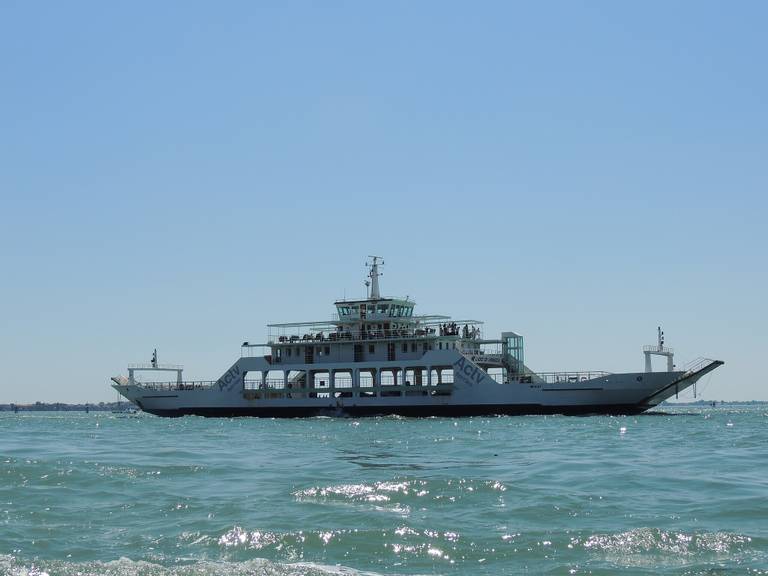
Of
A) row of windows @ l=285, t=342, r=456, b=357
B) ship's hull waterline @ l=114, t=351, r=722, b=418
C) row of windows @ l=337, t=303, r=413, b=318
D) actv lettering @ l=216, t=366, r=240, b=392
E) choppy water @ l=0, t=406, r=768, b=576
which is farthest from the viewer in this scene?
actv lettering @ l=216, t=366, r=240, b=392

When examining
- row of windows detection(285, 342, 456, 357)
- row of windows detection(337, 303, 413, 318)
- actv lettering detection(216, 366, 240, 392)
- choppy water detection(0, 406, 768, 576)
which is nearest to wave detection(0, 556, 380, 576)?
choppy water detection(0, 406, 768, 576)

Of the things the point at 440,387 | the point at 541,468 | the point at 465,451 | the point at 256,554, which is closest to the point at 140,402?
the point at 440,387

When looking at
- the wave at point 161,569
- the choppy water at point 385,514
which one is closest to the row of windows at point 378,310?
the choppy water at point 385,514

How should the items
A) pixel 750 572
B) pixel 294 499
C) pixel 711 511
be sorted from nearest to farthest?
pixel 750 572 < pixel 711 511 < pixel 294 499

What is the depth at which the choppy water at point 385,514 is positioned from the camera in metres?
10.8

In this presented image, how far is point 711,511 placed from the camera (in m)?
13.5

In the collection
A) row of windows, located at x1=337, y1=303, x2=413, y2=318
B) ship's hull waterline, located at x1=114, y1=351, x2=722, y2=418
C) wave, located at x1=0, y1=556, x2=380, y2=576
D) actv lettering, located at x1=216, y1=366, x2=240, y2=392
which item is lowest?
wave, located at x1=0, y1=556, x2=380, y2=576

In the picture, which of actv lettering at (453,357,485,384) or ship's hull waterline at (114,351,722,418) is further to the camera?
actv lettering at (453,357,485,384)

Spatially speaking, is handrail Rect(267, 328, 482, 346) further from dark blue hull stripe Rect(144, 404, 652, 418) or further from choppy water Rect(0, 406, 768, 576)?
choppy water Rect(0, 406, 768, 576)

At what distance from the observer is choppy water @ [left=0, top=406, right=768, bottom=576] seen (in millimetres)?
10789

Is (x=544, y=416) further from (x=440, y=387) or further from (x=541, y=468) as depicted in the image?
(x=541, y=468)

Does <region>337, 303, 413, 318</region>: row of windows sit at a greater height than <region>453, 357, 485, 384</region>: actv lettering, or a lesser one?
greater

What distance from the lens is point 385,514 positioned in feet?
44.1

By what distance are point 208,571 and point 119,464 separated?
1043 cm
